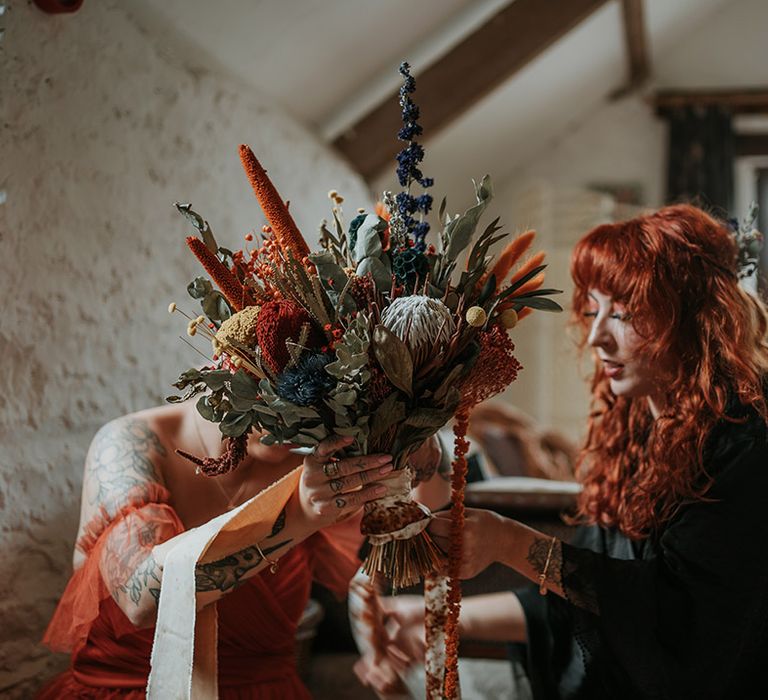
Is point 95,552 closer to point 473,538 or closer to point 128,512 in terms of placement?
point 128,512

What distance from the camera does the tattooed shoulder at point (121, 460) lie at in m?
1.38

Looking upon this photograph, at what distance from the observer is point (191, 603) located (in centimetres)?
119

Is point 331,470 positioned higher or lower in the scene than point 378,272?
lower

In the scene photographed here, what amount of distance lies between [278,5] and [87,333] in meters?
1.05

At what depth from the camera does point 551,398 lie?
467cm

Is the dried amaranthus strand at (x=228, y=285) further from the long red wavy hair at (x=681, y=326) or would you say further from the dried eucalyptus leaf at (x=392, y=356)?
the long red wavy hair at (x=681, y=326)

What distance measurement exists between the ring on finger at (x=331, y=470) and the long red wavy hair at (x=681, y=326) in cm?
68

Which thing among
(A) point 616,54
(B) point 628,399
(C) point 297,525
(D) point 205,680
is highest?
(A) point 616,54

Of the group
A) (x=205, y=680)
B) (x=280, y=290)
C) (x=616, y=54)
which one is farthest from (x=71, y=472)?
(x=616, y=54)

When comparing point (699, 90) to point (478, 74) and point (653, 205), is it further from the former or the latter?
point (478, 74)

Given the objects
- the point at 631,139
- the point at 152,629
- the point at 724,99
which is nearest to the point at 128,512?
the point at 152,629

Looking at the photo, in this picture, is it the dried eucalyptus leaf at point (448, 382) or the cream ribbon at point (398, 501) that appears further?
the cream ribbon at point (398, 501)

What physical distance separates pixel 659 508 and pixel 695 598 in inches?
8.3

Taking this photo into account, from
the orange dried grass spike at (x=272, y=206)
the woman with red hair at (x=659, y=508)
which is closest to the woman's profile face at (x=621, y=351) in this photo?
the woman with red hair at (x=659, y=508)
